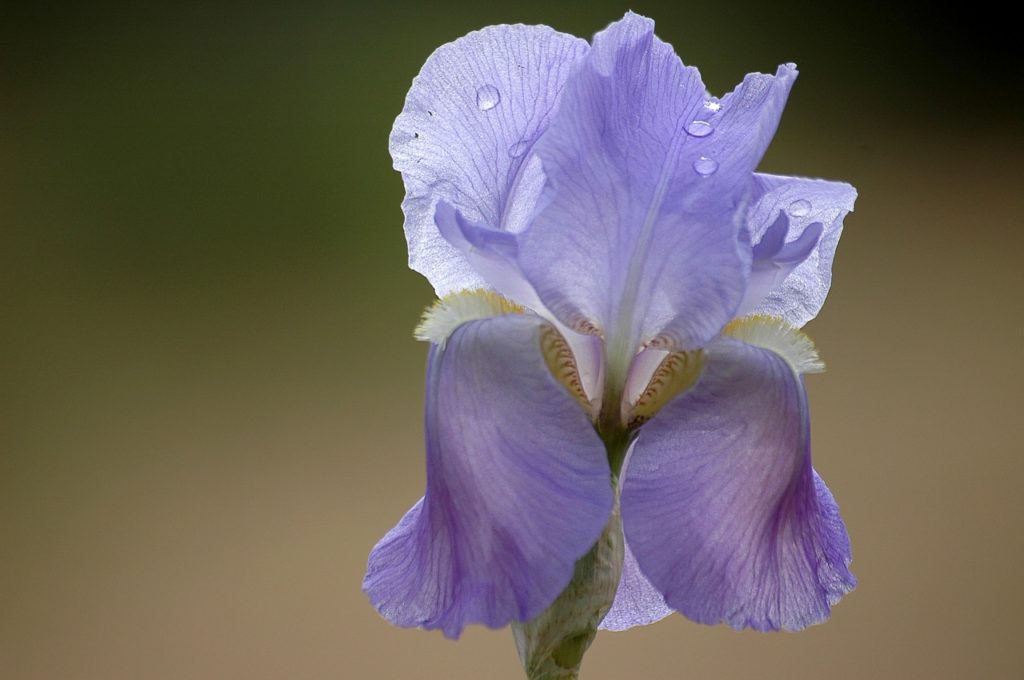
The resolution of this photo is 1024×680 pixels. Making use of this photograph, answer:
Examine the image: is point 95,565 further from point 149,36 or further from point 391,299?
point 149,36

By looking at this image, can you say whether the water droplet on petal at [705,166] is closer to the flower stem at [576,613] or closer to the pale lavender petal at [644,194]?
the pale lavender petal at [644,194]

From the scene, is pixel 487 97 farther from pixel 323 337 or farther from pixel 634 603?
pixel 323 337

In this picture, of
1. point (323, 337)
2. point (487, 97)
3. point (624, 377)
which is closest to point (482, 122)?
point (487, 97)

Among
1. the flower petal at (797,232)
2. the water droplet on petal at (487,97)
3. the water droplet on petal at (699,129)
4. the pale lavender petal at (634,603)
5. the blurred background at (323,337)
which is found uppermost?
the water droplet on petal at (487,97)

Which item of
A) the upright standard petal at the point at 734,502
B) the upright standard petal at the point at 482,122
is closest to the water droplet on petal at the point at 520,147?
the upright standard petal at the point at 482,122

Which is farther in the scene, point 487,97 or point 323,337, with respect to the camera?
point 323,337

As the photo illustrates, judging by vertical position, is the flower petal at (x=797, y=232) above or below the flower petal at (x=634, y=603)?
above

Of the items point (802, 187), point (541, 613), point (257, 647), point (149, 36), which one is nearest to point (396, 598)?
point (541, 613)
